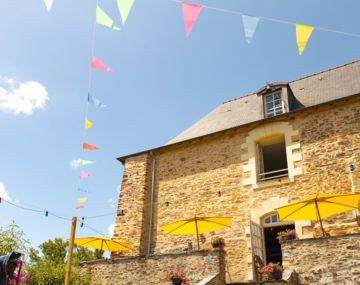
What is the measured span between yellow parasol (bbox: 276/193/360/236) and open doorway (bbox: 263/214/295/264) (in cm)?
136

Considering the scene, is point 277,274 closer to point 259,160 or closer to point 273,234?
point 273,234

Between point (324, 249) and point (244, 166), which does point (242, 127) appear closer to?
point (244, 166)

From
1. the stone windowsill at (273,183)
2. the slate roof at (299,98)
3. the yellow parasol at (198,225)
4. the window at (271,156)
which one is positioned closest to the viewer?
the yellow parasol at (198,225)

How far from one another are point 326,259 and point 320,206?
1.21 meters

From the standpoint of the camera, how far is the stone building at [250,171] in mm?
8995

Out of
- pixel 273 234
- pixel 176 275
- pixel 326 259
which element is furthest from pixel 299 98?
pixel 176 275

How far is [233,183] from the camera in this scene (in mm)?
10250

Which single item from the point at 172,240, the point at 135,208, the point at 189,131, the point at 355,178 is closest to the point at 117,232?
the point at 135,208

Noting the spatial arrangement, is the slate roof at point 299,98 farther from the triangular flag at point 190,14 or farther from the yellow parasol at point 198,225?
the triangular flag at point 190,14

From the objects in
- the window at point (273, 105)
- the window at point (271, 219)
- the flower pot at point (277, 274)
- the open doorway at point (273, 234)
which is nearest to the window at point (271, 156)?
the window at point (273, 105)

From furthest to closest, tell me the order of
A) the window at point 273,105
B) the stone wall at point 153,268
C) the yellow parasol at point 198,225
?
the window at point 273,105
the yellow parasol at point 198,225
the stone wall at point 153,268

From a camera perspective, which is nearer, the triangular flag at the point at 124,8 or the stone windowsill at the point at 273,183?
the triangular flag at the point at 124,8

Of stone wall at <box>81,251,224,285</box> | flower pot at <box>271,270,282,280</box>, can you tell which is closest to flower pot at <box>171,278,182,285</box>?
stone wall at <box>81,251,224,285</box>

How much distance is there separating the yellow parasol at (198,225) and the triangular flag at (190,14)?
485 cm
